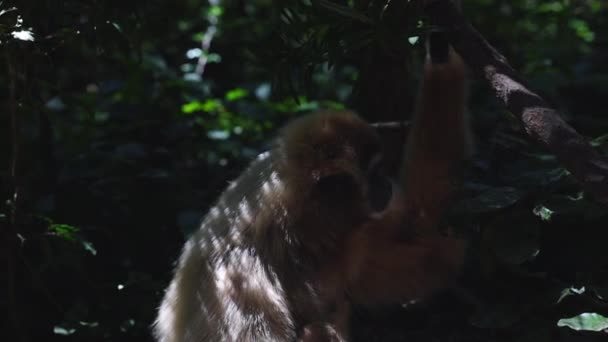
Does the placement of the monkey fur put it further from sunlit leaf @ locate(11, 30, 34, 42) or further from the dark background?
sunlit leaf @ locate(11, 30, 34, 42)

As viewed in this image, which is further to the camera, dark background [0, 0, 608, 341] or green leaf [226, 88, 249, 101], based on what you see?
green leaf [226, 88, 249, 101]

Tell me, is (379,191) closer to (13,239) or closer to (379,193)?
(379,193)

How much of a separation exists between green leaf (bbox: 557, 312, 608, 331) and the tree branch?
65cm

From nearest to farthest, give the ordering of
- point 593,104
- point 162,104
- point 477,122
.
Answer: point 477,122 < point 162,104 < point 593,104

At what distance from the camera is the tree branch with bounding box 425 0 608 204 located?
287cm

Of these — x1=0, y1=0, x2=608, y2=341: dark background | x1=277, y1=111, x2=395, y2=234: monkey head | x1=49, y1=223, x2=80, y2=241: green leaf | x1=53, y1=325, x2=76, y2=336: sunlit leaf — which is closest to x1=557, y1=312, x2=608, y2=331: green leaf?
x1=0, y1=0, x2=608, y2=341: dark background

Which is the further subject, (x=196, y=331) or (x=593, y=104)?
(x=593, y=104)

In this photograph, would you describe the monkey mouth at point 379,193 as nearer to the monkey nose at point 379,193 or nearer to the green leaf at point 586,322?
the monkey nose at point 379,193

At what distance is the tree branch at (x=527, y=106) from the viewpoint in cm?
287

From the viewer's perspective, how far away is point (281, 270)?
3963 millimetres

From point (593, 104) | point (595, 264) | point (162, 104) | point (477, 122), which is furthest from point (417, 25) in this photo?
point (593, 104)

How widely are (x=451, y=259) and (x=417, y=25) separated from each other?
1465mm

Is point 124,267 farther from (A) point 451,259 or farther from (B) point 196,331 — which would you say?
(A) point 451,259

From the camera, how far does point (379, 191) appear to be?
428cm
